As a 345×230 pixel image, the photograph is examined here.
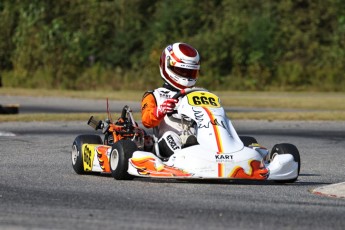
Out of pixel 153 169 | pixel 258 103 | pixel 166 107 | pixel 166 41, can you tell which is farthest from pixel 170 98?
pixel 166 41

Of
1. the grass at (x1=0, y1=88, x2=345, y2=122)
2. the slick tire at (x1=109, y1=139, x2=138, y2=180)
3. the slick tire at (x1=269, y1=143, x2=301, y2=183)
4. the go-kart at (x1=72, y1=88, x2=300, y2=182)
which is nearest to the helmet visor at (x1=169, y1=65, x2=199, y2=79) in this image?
the go-kart at (x1=72, y1=88, x2=300, y2=182)

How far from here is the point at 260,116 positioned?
77.7ft

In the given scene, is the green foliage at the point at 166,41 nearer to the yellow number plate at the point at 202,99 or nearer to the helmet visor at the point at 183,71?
the helmet visor at the point at 183,71

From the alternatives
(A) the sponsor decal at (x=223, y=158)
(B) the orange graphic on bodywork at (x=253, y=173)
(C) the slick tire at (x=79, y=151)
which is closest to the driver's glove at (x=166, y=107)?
(A) the sponsor decal at (x=223, y=158)

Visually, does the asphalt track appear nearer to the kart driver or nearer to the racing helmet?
the kart driver

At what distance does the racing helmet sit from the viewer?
458 inches

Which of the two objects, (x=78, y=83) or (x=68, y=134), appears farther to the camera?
(x=78, y=83)

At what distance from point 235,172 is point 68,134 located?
8642 millimetres

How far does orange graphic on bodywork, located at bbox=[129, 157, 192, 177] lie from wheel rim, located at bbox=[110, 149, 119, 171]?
0.93 feet

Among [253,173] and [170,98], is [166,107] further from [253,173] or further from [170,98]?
[253,173]

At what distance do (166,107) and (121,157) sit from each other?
72 cm

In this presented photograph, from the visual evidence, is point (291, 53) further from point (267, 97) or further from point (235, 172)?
point (235, 172)

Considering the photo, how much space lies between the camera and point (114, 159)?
11031 mm

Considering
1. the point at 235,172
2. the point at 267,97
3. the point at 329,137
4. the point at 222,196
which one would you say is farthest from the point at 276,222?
the point at 267,97
